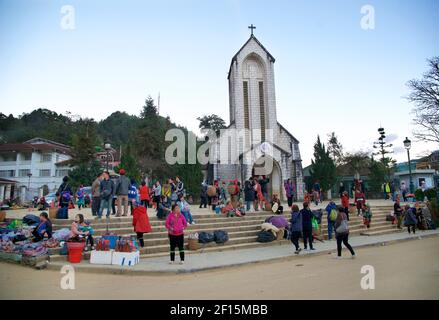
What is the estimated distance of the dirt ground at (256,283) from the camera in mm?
5395

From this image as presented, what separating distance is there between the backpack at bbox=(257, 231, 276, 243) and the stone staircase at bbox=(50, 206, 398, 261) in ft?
0.52

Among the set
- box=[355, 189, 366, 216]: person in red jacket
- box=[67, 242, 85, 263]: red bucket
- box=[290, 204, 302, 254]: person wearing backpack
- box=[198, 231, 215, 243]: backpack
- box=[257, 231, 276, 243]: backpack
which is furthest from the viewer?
box=[355, 189, 366, 216]: person in red jacket

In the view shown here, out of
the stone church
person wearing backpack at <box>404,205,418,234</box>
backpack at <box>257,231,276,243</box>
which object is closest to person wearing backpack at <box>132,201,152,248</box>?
backpack at <box>257,231,276,243</box>

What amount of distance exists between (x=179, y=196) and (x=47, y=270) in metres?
5.90

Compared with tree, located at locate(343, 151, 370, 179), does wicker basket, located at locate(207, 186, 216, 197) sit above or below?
below

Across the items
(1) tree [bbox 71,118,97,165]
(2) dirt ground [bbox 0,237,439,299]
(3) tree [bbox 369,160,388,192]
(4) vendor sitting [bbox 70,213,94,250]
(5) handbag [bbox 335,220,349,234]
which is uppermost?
(1) tree [bbox 71,118,97,165]

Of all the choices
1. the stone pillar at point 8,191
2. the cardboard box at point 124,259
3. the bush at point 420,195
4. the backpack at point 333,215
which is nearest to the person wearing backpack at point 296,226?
the backpack at point 333,215

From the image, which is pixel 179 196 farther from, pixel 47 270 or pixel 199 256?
pixel 47 270

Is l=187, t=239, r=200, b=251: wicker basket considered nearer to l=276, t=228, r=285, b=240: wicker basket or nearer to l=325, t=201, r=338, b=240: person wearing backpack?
l=276, t=228, r=285, b=240: wicker basket

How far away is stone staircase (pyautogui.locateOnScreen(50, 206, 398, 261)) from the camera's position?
32.7ft

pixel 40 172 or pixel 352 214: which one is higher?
pixel 40 172
